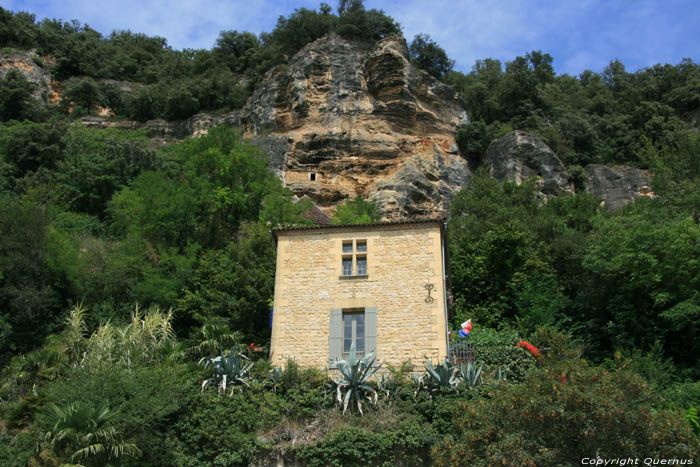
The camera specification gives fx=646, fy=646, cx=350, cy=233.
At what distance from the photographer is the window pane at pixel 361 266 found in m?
18.6

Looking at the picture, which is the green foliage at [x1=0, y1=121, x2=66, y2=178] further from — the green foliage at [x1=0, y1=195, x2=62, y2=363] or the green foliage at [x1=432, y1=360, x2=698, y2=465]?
the green foliage at [x1=432, y1=360, x2=698, y2=465]

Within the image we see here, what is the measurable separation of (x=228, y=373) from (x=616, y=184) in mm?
31474

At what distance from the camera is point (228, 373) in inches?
659

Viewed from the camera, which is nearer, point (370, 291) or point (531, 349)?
point (531, 349)

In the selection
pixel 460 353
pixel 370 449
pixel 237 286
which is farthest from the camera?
pixel 237 286

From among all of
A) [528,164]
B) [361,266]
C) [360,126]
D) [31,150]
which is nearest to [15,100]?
[31,150]

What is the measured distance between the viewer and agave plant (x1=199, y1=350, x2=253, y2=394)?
16609mm

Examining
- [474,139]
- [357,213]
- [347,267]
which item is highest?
[474,139]

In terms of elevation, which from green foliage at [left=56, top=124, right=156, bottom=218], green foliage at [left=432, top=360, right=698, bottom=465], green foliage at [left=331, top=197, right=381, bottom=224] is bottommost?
green foliage at [left=432, top=360, right=698, bottom=465]

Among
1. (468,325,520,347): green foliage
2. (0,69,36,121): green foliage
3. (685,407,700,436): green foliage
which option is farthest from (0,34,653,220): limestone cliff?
(685,407,700,436): green foliage

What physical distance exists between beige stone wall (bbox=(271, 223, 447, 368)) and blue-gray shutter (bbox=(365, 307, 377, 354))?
135mm

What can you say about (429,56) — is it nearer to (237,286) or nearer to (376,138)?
(376,138)

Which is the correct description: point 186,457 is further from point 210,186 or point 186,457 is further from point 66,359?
point 210,186

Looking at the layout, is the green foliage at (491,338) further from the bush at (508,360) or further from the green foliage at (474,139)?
the green foliage at (474,139)
